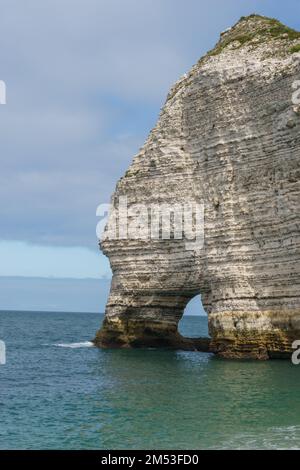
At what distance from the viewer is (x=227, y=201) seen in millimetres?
40094

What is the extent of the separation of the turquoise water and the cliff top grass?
19334 millimetres

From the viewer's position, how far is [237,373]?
108 ft

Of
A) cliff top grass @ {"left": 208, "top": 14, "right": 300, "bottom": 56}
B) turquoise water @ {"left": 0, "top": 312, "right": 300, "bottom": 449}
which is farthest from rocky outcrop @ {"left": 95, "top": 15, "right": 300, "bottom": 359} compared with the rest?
turquoise water @ {"left": 0, "top": 312, "right": 300, "bottom": 449}

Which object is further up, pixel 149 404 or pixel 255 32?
pixel 255 32

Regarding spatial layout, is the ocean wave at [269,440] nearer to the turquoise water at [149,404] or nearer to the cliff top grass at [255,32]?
the turquoise water at [149,404]

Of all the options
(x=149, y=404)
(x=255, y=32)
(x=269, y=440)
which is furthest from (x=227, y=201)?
(x=269, y=440)

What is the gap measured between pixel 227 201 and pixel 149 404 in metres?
17.9

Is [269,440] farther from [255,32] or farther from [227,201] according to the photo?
[255,32]

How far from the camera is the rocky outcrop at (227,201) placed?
121 feet

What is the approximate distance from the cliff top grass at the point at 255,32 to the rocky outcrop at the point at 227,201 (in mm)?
109

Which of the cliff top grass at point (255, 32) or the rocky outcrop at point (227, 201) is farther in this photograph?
the cliff top grass at point (255, 32)

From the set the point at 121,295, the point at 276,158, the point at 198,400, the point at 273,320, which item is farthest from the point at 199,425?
the point at 121,295

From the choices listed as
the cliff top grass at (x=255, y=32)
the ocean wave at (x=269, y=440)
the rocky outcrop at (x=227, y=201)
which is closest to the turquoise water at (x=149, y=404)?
the ocean wave at (x=269, y=440)

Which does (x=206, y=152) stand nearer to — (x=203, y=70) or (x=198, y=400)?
(x=203, y=70)
